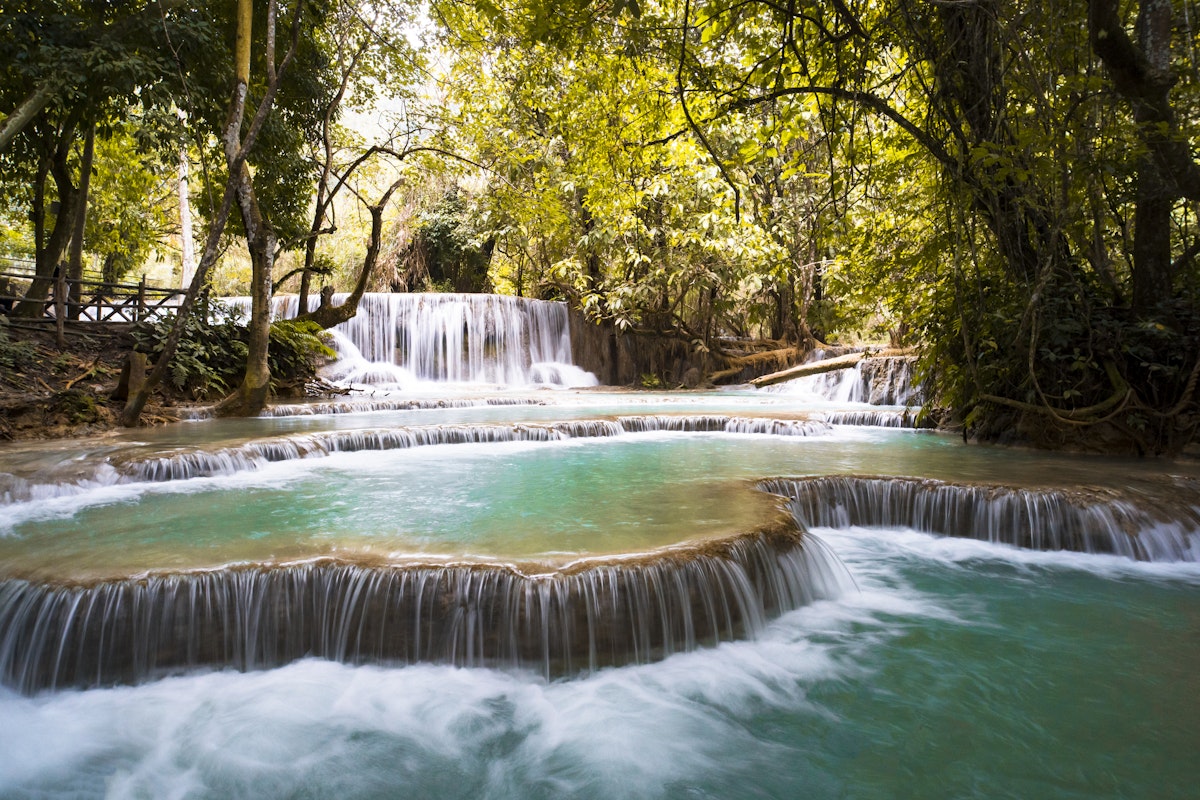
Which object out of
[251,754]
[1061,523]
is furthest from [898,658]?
[251,754]

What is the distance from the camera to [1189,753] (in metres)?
2.65

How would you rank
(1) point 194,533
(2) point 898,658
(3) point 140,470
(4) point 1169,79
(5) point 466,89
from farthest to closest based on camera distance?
(5) point 466,89 < (3) point 140,470 < (4) point 1169,79 < (1) point 194,533 < (2) point 898,658

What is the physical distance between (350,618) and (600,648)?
1.26m

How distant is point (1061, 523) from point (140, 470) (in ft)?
25.2

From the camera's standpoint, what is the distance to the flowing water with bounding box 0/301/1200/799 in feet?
8.86

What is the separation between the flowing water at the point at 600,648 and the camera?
2.70m

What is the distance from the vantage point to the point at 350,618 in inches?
132

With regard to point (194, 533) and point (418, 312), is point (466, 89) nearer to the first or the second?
point (418, 312)

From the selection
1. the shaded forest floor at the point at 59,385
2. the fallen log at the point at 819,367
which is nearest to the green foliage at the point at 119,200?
the shaded forest floor at the point at 59,385

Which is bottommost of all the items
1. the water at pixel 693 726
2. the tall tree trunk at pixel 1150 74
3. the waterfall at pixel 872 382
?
the water at pixel 693 726

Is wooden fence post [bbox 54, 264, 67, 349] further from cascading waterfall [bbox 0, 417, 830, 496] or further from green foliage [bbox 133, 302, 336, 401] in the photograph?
cascading waterfall [bbox 0, 417, 830, 496]

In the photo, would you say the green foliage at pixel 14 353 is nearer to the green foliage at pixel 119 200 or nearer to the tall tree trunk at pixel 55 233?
the tall tree trunk at pixel 55 233

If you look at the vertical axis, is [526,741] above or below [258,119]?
below

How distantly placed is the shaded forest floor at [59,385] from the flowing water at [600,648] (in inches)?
142
